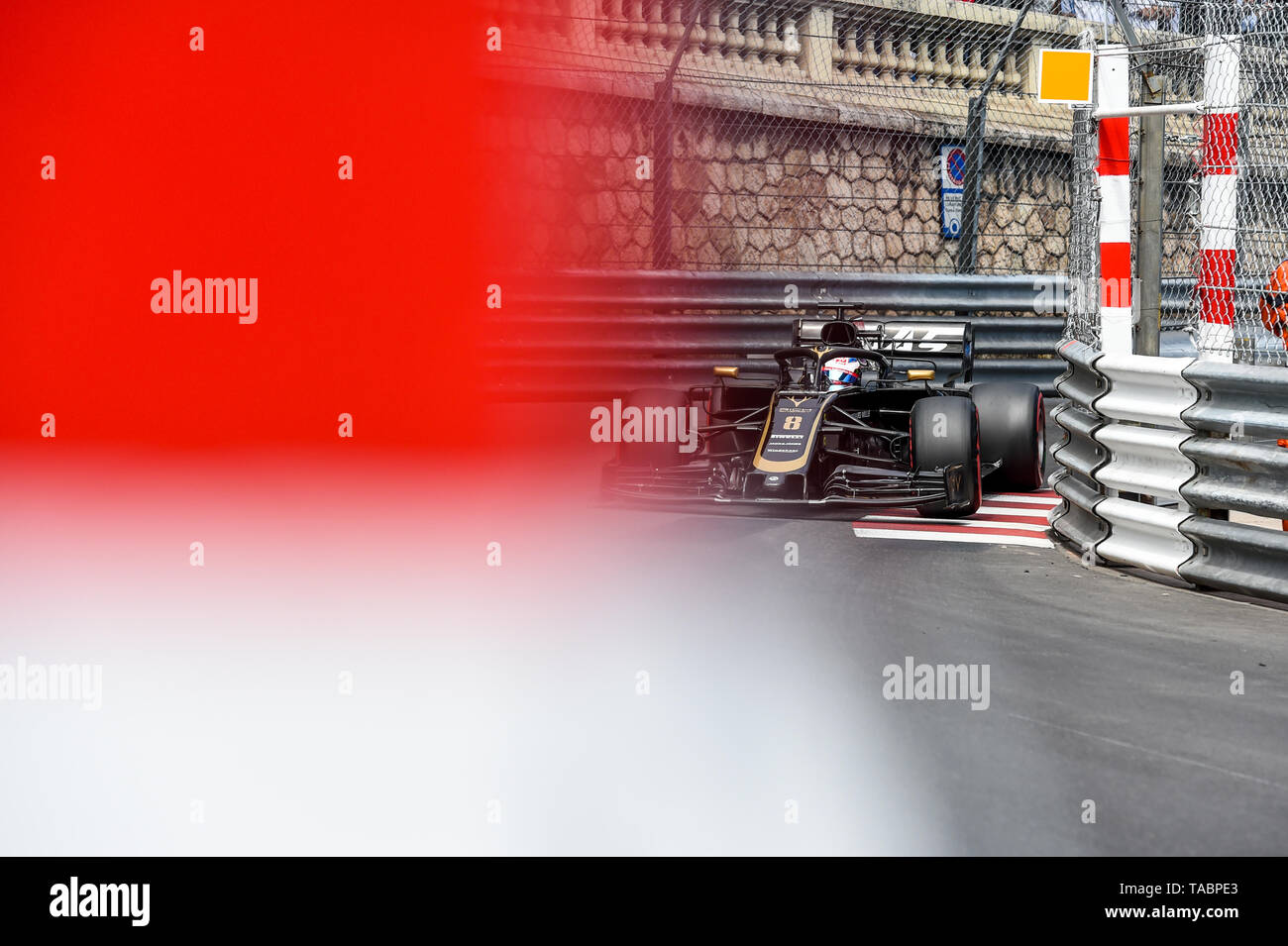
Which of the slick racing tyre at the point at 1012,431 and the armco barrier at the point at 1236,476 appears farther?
the slick racing tyre at the point at 1012,431

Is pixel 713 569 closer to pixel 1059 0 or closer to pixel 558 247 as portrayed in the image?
pixel 558 247

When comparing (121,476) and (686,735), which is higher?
(121,476)

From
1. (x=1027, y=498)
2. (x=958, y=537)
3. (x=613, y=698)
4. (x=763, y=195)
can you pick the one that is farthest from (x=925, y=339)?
(x=763, y=195)

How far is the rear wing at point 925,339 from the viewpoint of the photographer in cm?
1038

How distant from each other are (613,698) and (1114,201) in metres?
4.16

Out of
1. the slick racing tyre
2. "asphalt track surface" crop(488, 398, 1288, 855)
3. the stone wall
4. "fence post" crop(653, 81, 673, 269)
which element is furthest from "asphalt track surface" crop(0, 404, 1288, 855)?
the stone wall

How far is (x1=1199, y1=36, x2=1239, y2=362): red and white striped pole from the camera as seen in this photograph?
7.52 m

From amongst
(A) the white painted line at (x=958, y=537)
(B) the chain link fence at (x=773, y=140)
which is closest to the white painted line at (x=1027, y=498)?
(A) the white painted line at (x=958, y=537)

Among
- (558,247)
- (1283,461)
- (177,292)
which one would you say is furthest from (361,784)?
(558,247)

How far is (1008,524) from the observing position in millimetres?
8797

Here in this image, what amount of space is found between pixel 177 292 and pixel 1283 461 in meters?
9.90

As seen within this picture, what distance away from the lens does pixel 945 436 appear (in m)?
8.77

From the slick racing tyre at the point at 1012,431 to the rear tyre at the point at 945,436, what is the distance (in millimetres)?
1037

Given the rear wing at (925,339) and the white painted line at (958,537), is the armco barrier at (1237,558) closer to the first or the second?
the white painted line at (958,537)
